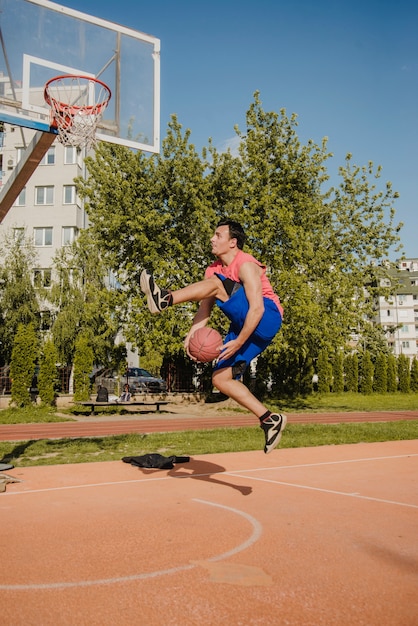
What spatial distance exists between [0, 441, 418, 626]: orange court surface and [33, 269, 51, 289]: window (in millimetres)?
25982

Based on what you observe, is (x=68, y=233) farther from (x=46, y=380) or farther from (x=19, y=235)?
(x=46, y=380)

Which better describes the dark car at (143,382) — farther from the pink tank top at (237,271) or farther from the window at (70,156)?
the pink tank top at (237,271)

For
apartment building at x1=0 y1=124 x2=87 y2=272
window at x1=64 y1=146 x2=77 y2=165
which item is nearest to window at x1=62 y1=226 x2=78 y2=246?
apartment building at x1=0 y1=124 x2=87 y2=272

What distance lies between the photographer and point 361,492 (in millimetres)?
6605

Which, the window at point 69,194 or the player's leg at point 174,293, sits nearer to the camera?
the player's leg at point 174,293

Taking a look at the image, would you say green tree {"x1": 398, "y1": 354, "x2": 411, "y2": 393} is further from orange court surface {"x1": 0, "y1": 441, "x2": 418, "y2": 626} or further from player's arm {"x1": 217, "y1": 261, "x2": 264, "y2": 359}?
player's arm {"x1": 217, "y1": 261, "x2": 264, "y2": 359}

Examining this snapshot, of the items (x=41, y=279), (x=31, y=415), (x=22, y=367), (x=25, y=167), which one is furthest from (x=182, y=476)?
(x=41, y=279)

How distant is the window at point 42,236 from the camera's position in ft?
130

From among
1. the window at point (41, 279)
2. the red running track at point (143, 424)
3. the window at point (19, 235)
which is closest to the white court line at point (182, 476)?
the red running track at point (143, 424)

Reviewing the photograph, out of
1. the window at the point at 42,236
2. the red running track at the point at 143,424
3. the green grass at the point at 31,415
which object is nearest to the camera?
the red running track at the point at 143,424

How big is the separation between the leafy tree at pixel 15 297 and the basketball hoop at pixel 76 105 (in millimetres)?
23254

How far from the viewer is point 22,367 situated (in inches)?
887

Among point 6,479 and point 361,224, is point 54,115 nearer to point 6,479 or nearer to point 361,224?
point 6,479

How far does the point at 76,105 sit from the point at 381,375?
33.0 m
